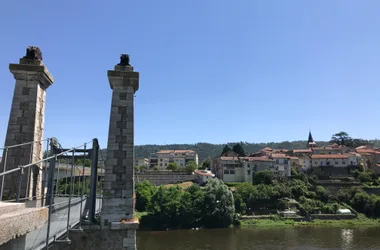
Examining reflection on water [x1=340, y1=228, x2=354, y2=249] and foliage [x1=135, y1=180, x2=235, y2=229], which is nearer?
reflection on water [x1=340, y1=228, x2=354, y2=249]

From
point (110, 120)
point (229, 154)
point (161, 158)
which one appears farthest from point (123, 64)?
point (161, 158)

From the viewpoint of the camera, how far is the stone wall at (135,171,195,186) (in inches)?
2456

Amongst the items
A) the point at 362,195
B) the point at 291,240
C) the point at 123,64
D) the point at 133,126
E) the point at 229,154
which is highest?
the point at 229,154

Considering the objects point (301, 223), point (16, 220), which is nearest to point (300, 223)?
point (301, 223)

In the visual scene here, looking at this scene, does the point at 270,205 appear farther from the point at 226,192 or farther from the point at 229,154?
the point at 229,154

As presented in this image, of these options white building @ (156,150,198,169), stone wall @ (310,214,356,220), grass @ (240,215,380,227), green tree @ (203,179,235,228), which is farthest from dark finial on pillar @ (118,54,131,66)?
white building @ (156,150,198,169)

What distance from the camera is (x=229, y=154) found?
80.1m

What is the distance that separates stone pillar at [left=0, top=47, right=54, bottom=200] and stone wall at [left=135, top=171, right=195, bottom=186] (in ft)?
180

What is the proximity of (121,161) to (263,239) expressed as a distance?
102 ft

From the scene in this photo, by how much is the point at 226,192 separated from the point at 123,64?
38424 mm

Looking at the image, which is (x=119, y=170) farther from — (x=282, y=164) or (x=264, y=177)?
(x=282, y=164)

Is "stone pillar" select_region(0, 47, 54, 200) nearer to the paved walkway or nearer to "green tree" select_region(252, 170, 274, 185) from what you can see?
the paved walkway

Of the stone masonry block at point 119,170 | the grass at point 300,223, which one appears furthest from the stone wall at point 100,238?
the grass at point 300,223

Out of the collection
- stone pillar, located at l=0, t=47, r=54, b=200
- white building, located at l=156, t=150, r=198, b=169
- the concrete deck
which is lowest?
the concrete deck
